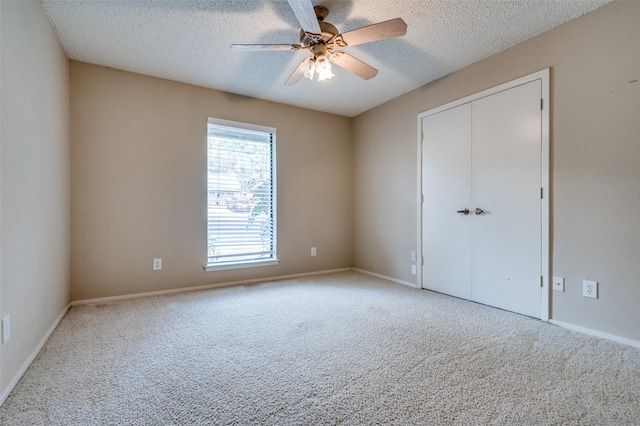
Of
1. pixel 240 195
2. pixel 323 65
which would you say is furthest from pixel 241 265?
pixel 323 65

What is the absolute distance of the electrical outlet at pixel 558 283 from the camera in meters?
2.34

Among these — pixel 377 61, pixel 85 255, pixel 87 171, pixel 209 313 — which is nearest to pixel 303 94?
pixel 377 61

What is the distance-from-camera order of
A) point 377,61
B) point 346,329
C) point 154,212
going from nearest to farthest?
point 346,329 → point 377,61 → point 154,212

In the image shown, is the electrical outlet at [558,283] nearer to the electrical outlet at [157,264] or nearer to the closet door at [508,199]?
the closet door at [508,199]

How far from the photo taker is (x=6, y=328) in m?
1.48

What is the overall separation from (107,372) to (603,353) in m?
3.08

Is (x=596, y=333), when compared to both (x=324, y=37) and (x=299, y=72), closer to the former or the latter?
(x=324, y=37)

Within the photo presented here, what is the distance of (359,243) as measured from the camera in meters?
4.54

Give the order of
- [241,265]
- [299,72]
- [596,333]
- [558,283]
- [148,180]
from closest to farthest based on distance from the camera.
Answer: [596,333]
[558,283]
[299,72]
[148,180]
[241,265]

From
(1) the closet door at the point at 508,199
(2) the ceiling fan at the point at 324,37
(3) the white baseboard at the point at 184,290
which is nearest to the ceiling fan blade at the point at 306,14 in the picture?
(2) the ceiling fan at the point at 324,37

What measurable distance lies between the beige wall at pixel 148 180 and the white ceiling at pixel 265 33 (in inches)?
10.5

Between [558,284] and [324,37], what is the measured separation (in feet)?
8.74

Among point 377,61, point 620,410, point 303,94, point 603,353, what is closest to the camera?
point 620,410

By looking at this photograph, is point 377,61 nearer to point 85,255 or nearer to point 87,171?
point 87,171
